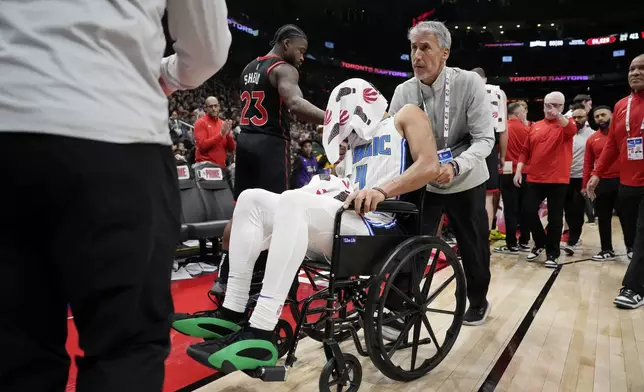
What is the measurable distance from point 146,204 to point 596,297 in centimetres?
369

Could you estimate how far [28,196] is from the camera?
67 centimetres

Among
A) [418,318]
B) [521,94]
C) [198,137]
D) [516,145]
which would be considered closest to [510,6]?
[521,94]

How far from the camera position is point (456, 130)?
8.40 ft

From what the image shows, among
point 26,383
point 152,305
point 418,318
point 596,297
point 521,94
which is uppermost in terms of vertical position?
point 521,94

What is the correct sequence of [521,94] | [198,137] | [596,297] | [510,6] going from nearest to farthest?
1. [596,297]
2. [198,137]
3. [510,6]
4. [521,94]

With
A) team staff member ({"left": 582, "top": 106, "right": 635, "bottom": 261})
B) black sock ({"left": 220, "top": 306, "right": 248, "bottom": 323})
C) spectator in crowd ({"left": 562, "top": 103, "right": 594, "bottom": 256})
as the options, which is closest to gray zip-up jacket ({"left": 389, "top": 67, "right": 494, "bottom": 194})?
black sock ({"left": 220, "top": 306, "right": 248, "bottom": 323})

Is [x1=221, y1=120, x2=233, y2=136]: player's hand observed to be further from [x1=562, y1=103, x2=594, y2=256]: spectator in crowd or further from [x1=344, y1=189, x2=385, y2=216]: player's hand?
[x1=562, y1=103, x2=594, y2=256]: spectator in crowd

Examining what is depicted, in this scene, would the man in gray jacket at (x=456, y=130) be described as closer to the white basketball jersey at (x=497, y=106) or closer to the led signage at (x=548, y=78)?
the white basketball jersey at (x=497, y=106)

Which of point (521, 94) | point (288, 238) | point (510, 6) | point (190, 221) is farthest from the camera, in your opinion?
point (521, 94)

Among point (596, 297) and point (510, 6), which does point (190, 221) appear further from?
point (510, 6)

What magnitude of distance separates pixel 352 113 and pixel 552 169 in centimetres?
327

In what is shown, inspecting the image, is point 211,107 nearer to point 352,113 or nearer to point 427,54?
point 427,54

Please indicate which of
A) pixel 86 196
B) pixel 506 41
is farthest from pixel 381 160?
pixel 506 41

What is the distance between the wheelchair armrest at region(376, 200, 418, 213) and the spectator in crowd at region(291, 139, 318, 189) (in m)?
5.62
